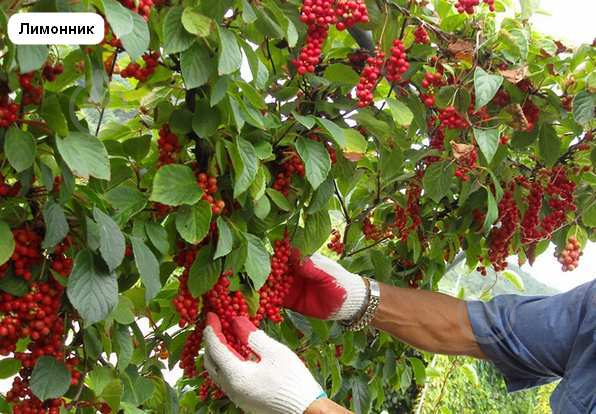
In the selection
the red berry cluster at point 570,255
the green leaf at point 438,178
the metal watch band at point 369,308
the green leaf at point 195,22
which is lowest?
the metal watch band at point 369,308

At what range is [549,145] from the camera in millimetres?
1549

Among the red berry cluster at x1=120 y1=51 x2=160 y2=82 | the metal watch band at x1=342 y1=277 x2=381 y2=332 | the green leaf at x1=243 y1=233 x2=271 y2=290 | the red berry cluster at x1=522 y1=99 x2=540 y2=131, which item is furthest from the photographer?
the metal watch band at x1=342 y1=277 x2=381 y2=332

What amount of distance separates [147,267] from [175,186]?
15 cm

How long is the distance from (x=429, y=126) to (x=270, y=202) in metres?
0.43

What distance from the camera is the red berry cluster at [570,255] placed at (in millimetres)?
1690

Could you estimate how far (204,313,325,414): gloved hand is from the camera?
4.02ft

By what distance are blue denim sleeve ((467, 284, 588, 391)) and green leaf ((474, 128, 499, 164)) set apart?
40cm

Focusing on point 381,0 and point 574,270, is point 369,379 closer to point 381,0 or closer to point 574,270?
point 574,270

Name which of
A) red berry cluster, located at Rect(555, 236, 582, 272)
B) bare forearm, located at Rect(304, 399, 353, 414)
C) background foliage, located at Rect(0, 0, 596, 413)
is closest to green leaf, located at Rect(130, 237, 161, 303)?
background foliage, located at Rect(0, 0, 596, 413)

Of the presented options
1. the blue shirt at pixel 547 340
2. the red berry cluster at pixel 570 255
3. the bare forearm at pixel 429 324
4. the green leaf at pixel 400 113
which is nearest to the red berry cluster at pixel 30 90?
the green leaf at pixel 400 113

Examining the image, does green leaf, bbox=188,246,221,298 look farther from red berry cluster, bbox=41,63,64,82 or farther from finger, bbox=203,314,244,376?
red berry cluster, bbox=41,63,64,82

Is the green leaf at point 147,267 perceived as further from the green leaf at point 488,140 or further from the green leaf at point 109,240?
the green leaf at point 488,140

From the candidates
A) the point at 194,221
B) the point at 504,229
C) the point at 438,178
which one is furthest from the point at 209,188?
the point at 504,229

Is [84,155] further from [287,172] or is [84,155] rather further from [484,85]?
[484,85]
